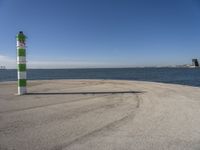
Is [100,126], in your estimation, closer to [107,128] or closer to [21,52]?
[107,128]

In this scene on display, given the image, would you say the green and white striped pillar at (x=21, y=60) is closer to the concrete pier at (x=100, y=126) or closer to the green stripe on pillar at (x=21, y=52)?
the green stripe on pillar at (x=21, y=52)

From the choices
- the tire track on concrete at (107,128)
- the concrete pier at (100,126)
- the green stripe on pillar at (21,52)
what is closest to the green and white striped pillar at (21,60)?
the green stripe on pillar at (21,52)

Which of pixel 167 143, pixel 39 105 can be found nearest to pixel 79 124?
pixel 167 143

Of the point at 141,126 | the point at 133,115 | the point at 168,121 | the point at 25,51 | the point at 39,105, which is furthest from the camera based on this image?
the point at 25,51

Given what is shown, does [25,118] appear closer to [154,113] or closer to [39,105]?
[39,105]

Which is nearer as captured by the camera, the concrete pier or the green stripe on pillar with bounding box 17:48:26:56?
the concrete pier

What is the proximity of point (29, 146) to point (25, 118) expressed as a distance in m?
2.07

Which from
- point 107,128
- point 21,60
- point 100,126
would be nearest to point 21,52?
point 21,60

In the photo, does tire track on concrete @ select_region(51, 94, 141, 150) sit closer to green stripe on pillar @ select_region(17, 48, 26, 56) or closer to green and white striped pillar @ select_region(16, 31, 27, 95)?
green and white striped pillar @ select_region(16, 31, 27, 95)

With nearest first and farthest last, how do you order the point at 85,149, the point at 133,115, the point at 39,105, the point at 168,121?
the point at 85,149 < the point at 168,121 < the point at 133,115 < the point at 39,105

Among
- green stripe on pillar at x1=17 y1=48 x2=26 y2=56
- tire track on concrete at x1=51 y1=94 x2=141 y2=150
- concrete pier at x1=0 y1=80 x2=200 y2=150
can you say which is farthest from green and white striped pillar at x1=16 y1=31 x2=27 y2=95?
tire track on concrete at x1=51 y1=94 x2=141 y2=150

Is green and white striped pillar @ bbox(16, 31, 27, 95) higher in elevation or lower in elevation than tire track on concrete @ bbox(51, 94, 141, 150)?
higher

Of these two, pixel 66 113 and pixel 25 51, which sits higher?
pixel 25 51

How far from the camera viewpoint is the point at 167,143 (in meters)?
4.49
